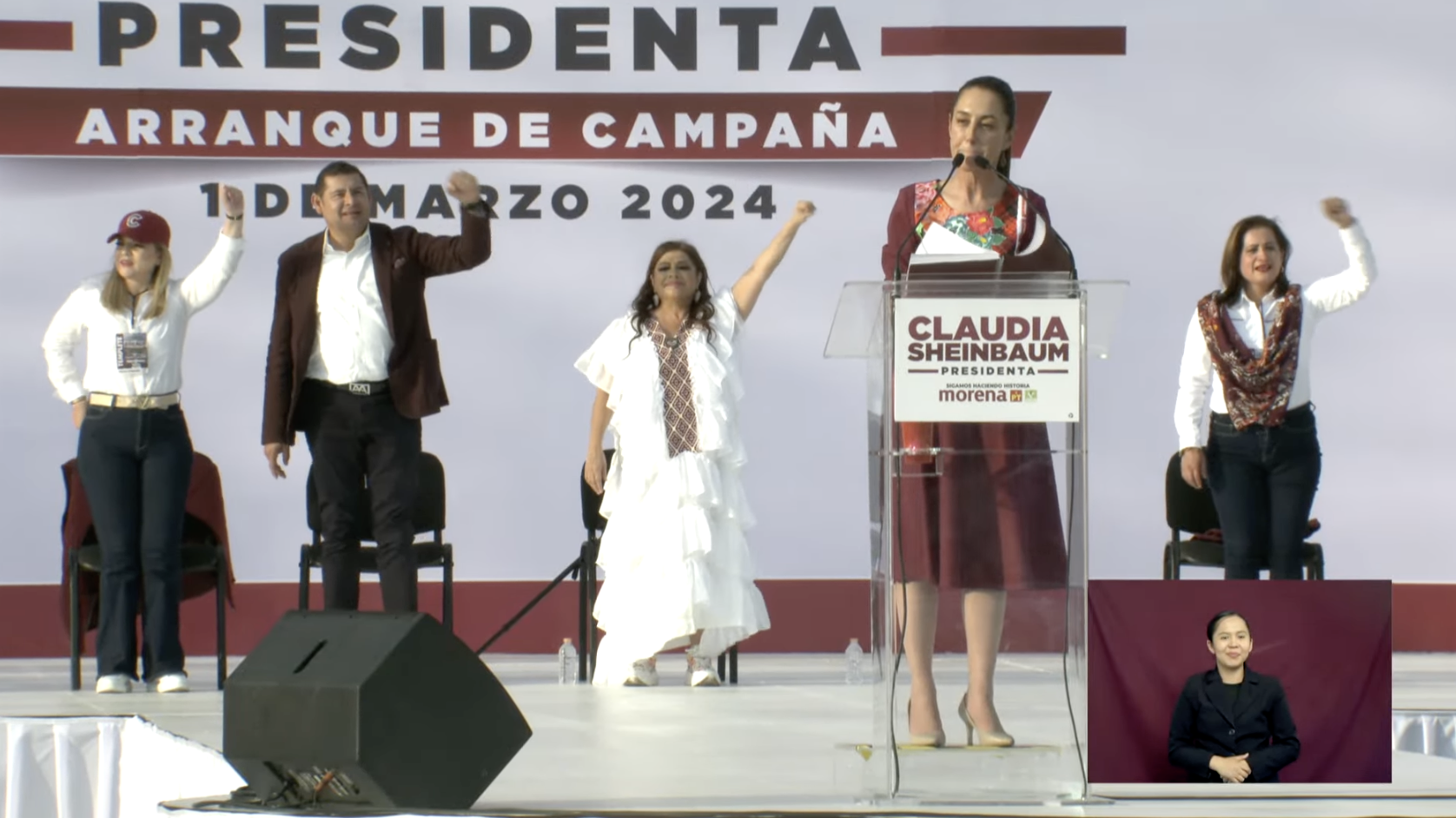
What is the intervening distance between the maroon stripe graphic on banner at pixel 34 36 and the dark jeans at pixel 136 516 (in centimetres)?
199

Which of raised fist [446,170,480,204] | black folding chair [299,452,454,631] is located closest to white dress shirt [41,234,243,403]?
black folding chair [299,452,454,631]

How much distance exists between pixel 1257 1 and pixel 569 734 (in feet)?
13.0

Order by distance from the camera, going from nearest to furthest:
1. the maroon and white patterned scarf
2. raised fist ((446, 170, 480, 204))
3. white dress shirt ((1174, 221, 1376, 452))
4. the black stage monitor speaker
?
the black stage monitor speaker
raised fist ((446, 170, 480, 204))
the maroon and white patterned scarf
white dress shirt ((1174, 221, 1376, 452))

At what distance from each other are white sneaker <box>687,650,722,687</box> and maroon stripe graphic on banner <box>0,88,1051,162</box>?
198 centimetres

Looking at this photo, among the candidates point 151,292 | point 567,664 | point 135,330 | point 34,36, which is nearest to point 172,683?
point 135,330

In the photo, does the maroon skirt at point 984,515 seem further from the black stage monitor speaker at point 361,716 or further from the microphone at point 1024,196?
the black stage monitor speaker at point 361,716

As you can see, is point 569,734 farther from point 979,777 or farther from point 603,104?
point 603,104

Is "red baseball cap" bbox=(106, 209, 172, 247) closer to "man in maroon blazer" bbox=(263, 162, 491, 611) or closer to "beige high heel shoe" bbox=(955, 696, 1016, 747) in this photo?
"man in maroon blazer" bbox=(263, 162, 491, 611)

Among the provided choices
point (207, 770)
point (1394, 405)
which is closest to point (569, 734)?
point (207, 770)

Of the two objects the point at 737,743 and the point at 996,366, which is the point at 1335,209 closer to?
the point at 737,743

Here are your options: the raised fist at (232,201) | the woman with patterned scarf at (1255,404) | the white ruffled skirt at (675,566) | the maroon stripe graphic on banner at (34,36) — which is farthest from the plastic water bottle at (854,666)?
the maroon stripe graphic on banner at (34,36)

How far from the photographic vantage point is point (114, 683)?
543 cm

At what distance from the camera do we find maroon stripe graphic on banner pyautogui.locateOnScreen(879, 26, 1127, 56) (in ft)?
23.0

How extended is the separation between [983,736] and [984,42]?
4.35 meters
